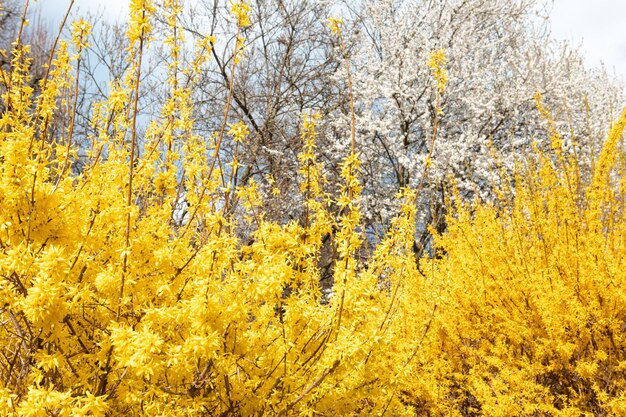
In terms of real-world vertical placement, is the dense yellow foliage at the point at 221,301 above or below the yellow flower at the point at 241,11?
below

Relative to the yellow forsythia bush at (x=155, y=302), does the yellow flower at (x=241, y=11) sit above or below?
above

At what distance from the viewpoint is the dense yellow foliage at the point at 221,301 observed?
7.12 feet

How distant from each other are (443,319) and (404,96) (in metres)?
7.15

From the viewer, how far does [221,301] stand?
2.29 meters

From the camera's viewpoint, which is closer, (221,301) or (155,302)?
(221,301)

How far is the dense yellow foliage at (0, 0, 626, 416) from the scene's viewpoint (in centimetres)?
217

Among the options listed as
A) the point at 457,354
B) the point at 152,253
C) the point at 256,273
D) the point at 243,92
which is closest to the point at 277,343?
the point at 256,273

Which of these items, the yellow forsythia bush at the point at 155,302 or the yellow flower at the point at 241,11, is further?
the yellow flower at the point at 241,11

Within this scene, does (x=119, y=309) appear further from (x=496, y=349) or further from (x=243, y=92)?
(x=243, y=92)

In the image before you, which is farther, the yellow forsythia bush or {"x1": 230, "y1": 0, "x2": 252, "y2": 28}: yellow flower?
{"x1": 230, "y1": 0, "x2": 252, "y2": 28}: yellow flower

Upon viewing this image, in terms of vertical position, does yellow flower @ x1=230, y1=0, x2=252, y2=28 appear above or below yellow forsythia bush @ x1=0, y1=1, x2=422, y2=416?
above

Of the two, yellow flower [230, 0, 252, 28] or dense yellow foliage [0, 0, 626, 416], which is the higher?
yellow flower [230, 0, 252, 28]

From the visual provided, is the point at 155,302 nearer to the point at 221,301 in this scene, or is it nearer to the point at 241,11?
the point at 221,301

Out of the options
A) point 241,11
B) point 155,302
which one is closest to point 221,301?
point 155,302
